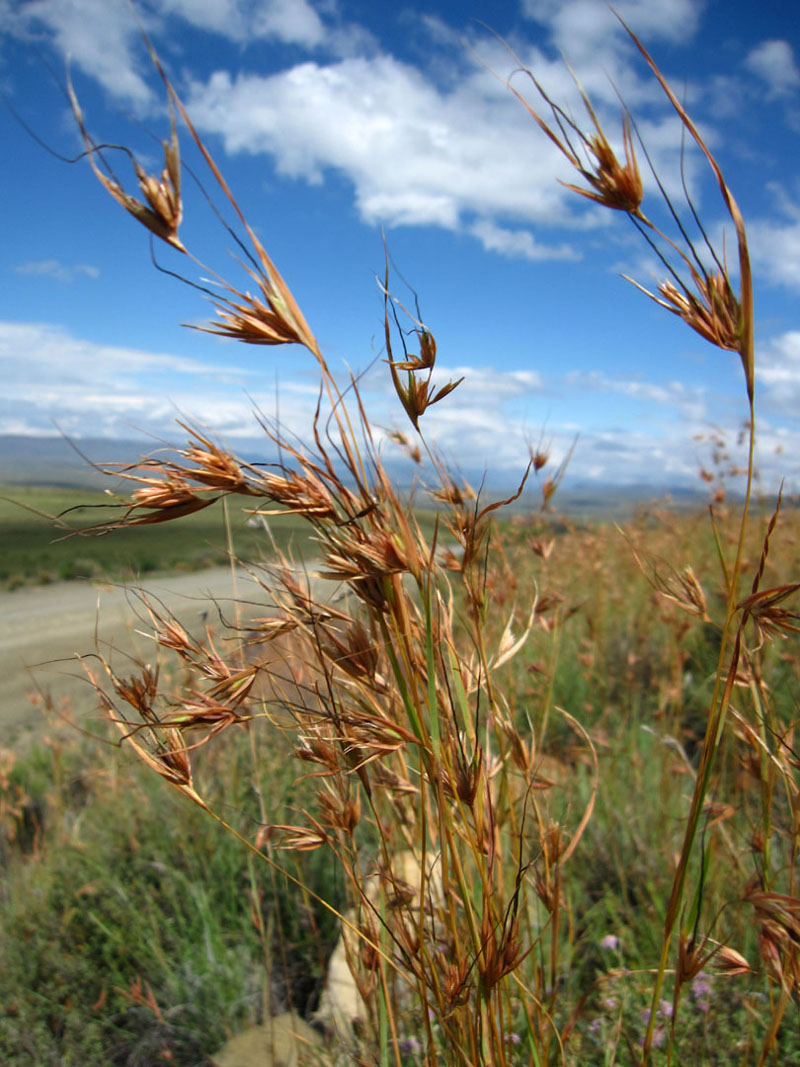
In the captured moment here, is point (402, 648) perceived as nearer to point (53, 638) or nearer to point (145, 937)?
point (145, 937)

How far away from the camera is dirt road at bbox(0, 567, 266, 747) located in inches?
258

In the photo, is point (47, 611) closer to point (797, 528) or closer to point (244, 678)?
Answer: point (797, 528)

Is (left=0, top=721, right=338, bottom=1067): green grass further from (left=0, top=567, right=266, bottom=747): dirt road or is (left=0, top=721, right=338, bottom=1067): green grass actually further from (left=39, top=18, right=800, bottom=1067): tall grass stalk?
(left=39, top=18, right=800, bottom=1067): tall grass stalk

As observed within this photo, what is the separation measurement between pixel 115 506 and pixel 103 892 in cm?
305

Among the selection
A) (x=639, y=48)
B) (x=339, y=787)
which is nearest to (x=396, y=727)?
(x=339, y=787)

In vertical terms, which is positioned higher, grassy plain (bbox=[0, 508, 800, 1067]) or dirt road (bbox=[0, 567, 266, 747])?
grassy plain (bbox=[0, 508, 800, 1067])

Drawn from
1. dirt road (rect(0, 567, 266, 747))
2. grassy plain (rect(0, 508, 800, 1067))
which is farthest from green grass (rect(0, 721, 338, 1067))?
dirt road (rect(0, 567, 266, 747))

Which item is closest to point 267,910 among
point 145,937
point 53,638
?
point 145,937

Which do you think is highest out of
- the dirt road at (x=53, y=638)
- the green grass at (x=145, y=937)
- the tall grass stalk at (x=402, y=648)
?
the tall grass stalk at (x=402, y=648)

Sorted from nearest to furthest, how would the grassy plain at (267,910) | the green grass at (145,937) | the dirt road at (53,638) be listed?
the grassy plain at (267,910)
the green grass at (145,937)
the dirt road at (53,638)

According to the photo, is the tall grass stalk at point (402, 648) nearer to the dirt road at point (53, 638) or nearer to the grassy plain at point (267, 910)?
the grassy plain at point (267, 910)

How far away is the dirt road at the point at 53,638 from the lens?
655cm

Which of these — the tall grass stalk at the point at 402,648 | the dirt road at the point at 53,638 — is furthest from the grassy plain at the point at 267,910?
the dirt road at the point at 53,638

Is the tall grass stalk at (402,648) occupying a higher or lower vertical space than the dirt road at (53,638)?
higher
